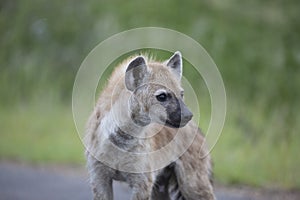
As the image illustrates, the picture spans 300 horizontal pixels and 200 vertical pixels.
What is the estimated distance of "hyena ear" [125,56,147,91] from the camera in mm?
6777

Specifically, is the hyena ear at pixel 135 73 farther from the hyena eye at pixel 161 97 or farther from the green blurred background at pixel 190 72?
the green blurred background at pixel 190 72

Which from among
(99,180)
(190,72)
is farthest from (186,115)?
(190,72)

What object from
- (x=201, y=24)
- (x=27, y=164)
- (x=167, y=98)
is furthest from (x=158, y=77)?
(x=201, y=24)

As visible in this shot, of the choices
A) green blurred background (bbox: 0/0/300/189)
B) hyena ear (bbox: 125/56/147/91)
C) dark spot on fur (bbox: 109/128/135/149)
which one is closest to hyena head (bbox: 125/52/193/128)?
hyena ear (bbox: 125/56/147/91)

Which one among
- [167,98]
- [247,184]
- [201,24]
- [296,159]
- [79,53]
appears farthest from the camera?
[79,53]

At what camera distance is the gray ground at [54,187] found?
9938 millimetres

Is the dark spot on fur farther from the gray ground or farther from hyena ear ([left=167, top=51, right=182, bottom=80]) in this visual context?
the gray ground

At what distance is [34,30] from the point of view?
19609 mm

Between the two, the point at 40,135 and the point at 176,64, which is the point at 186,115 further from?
the point at 40,135

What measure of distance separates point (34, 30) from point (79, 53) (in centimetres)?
172

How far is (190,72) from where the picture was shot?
A: 1628 centimetres

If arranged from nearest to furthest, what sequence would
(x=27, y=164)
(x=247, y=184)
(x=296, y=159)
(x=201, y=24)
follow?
(x=247, y=184) → (x=296, y=159) → (x=27, y=164) → (x=201, y=24)

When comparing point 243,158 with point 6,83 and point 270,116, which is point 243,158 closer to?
point 270,116

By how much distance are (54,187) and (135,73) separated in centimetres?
471
